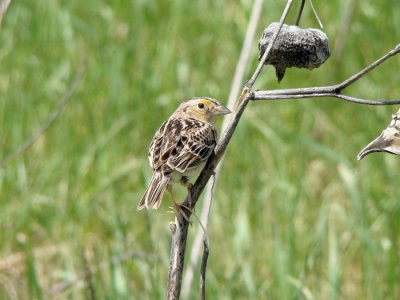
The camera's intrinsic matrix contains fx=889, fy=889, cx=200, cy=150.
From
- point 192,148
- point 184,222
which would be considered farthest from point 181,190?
point 184,222

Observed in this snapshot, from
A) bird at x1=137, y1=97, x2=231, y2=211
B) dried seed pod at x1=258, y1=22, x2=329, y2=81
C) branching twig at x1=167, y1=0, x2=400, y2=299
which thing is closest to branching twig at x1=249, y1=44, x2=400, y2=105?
branching twig at x1=167, y1=0, x2=400, y2=299

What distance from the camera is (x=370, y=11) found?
601cm

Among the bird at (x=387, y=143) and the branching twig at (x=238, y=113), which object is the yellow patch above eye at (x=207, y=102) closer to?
the branching twig at (x=238, y=113)

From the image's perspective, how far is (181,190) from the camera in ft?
18.1

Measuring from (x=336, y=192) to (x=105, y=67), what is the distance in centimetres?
182

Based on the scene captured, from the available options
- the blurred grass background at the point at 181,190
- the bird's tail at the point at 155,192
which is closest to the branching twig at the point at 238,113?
the bird's tail at the point at 155,192

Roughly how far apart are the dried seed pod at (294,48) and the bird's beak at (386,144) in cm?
26

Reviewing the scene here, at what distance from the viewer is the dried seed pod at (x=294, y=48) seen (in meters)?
2.00

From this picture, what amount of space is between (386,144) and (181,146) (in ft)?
4.75

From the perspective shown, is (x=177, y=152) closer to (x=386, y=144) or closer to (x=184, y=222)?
(x=184, y=222)

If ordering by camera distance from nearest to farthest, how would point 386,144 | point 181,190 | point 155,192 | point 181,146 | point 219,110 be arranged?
1. point 386,144
2. point 155,192
3. point 181,146
4. point 219,110
5. point 181,190

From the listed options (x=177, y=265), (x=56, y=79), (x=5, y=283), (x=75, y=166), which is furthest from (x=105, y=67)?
(x=177, y=265)

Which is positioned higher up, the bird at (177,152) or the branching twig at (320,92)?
the branching twig at (320,92)

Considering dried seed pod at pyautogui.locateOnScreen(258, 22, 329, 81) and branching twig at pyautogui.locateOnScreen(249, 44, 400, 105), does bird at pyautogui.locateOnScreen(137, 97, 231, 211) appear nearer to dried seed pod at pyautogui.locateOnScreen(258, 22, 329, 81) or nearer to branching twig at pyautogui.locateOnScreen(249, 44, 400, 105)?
dried seed pod at pyautogui.locateOnScreen(258, 22, 329, 81)
